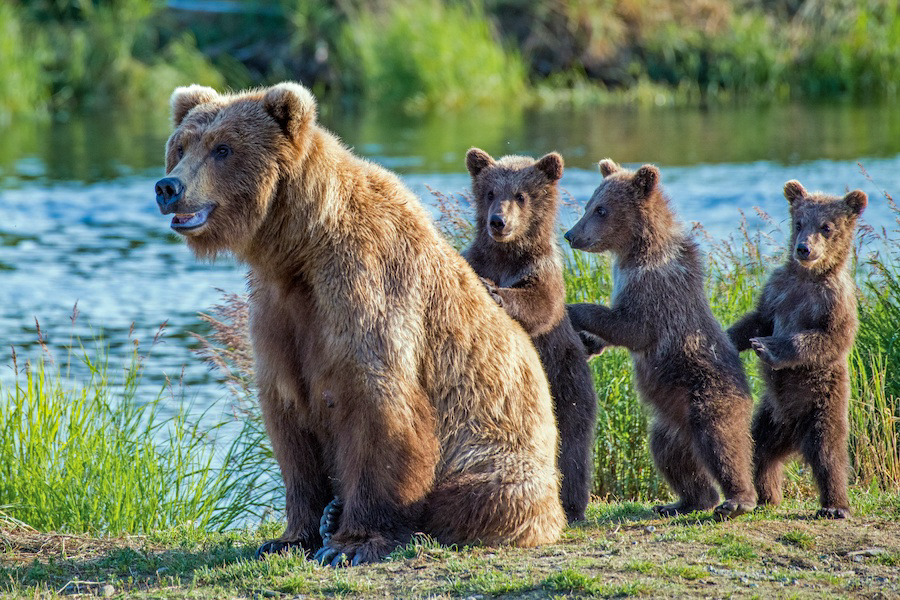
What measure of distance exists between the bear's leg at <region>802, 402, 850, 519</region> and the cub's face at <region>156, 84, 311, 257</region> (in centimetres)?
366

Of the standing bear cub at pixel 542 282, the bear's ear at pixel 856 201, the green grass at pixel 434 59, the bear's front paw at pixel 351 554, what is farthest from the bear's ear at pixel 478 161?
the green grass at pixel 434 59

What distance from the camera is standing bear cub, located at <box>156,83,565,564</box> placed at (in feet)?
20.8

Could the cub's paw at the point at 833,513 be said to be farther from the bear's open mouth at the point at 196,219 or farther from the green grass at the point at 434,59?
the green grass at the point at 434,59

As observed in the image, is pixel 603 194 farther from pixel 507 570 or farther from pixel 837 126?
pixel 837 126

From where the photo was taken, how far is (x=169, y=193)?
6.25 metres

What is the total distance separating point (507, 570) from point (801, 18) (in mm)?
32967

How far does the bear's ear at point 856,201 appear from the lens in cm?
798

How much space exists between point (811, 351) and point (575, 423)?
1507 mm

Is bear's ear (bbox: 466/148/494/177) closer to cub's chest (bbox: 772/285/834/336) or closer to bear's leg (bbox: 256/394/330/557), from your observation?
cub's chest (bbox: 772/285/834/336)

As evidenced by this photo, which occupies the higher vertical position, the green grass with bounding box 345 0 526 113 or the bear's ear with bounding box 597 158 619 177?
the green grass with bounding box 345 0 526 113

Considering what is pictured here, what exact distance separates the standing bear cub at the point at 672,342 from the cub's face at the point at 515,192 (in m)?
0.30

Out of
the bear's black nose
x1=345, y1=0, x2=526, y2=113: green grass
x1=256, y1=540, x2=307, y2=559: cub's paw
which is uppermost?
x1=345, y1=0, x2=526, y2=113: green grass

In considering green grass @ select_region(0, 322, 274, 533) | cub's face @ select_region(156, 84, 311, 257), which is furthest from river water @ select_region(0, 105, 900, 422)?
cub's face @ select_region(156, 84, 311, 257)

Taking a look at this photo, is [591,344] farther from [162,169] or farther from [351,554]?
[162,169]
